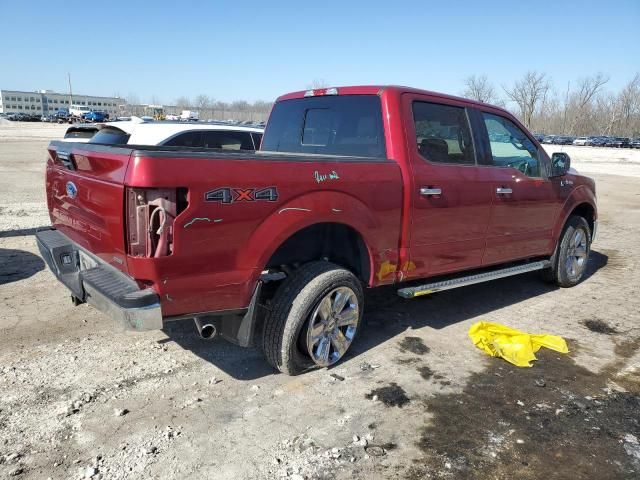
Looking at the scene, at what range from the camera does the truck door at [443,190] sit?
416 centimetres

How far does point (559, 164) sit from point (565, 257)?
121 cm

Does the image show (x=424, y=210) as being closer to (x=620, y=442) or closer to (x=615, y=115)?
(x=620, y=442)

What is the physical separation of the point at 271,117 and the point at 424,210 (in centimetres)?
215

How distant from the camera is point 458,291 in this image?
20.0 ft

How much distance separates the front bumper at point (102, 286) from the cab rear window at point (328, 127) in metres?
2.17

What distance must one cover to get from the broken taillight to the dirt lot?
109 cm

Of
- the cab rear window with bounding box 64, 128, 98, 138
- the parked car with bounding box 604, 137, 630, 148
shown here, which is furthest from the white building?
the cab rear window with bounding box 64, 128, 98, 138

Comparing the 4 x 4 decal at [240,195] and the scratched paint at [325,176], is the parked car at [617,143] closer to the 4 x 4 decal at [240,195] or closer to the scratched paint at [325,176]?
the scratched paint at [325,176]

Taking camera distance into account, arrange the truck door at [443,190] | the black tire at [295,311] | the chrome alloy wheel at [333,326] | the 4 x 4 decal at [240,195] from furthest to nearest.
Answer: the truck door at [443,190], the chrome alloy wheel at [333,326], the black tire at [295,311], the 4 x 4 decal at [240,195]

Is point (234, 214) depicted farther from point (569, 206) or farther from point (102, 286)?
point (569, 206)

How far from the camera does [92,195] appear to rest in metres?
3.23

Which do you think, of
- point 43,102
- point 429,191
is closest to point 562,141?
point 429,191

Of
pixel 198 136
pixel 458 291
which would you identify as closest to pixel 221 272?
pixel 458 291

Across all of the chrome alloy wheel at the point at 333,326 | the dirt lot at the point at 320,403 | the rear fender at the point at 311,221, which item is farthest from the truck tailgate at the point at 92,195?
the chrome alloy wheel at the point at 333,326
